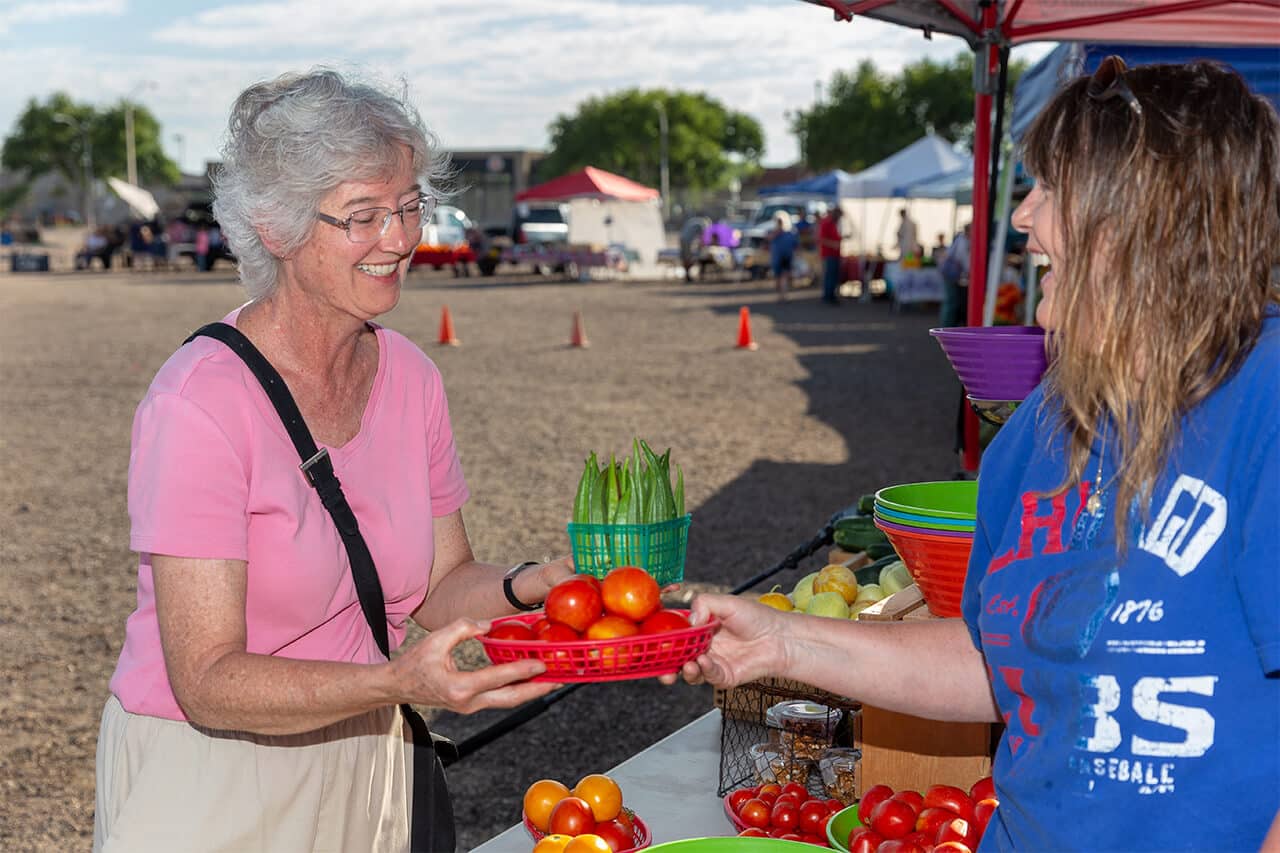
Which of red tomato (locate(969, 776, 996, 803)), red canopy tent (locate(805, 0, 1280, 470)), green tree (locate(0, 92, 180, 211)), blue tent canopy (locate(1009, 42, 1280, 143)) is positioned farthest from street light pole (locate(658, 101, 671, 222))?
red tomato (locate(969, 776, 996, 803))

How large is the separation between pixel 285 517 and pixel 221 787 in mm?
490

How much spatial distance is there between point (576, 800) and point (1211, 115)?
1645mm

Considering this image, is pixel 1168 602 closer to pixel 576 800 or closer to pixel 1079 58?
pixel 576 800

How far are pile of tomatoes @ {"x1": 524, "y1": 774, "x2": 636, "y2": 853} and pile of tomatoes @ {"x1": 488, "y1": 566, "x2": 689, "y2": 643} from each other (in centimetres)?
56

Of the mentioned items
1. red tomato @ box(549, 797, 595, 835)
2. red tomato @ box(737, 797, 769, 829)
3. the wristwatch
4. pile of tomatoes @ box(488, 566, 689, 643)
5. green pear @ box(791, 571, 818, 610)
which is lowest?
red tomato @ box(737, 797, 769, 829)

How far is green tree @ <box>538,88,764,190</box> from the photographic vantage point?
87938 millimetres

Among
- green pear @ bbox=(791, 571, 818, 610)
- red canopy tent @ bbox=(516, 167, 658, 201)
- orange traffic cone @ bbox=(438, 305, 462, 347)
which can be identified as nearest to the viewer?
green pear @ bbox=(791, 571, 818, 610)

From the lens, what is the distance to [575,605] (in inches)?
75.2

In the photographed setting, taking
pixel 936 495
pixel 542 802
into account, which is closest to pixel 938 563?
pixel 936 495

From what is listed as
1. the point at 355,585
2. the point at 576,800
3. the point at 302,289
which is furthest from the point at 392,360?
the point at 576,800

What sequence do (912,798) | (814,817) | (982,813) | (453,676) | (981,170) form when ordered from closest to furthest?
(453,676)
(982,813)
(912,798)
(814,817)
(981,170)

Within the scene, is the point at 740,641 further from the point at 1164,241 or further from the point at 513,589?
the point at 1164,241

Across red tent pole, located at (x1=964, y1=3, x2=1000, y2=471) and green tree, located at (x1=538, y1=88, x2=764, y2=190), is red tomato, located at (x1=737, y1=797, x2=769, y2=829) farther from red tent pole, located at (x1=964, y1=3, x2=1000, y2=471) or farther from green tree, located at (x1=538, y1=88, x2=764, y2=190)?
green tree, located at (x1=538, y1=88, x2=764, y2=190)

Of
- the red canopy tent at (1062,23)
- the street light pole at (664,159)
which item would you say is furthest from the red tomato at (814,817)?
the street light pole at (664,159)
